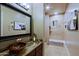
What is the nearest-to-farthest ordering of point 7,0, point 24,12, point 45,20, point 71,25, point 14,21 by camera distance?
point 7,0
point 14,21
point 45,20
point 24,12
point 71,25

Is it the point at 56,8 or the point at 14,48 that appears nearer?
the point at 14,48

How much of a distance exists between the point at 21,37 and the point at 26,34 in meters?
0.15

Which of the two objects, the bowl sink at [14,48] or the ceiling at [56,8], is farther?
the ceiling at [56,8]

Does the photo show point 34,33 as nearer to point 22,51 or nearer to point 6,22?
point 22,51

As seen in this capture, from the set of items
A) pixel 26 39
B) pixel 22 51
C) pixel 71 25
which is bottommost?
pixel 22 51

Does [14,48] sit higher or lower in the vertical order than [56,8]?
lower

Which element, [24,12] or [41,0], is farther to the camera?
[24,12]

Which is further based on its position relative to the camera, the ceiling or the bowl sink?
the ceiling

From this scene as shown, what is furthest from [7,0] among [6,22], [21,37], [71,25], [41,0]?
[71,25]

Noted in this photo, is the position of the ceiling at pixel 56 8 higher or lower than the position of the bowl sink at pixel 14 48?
higher

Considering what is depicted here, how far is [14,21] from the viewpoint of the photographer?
5.41 ft

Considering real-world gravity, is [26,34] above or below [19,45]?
above

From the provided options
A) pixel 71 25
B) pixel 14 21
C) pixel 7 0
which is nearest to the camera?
pixel 7 0

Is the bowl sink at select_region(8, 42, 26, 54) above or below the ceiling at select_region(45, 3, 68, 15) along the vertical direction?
below
